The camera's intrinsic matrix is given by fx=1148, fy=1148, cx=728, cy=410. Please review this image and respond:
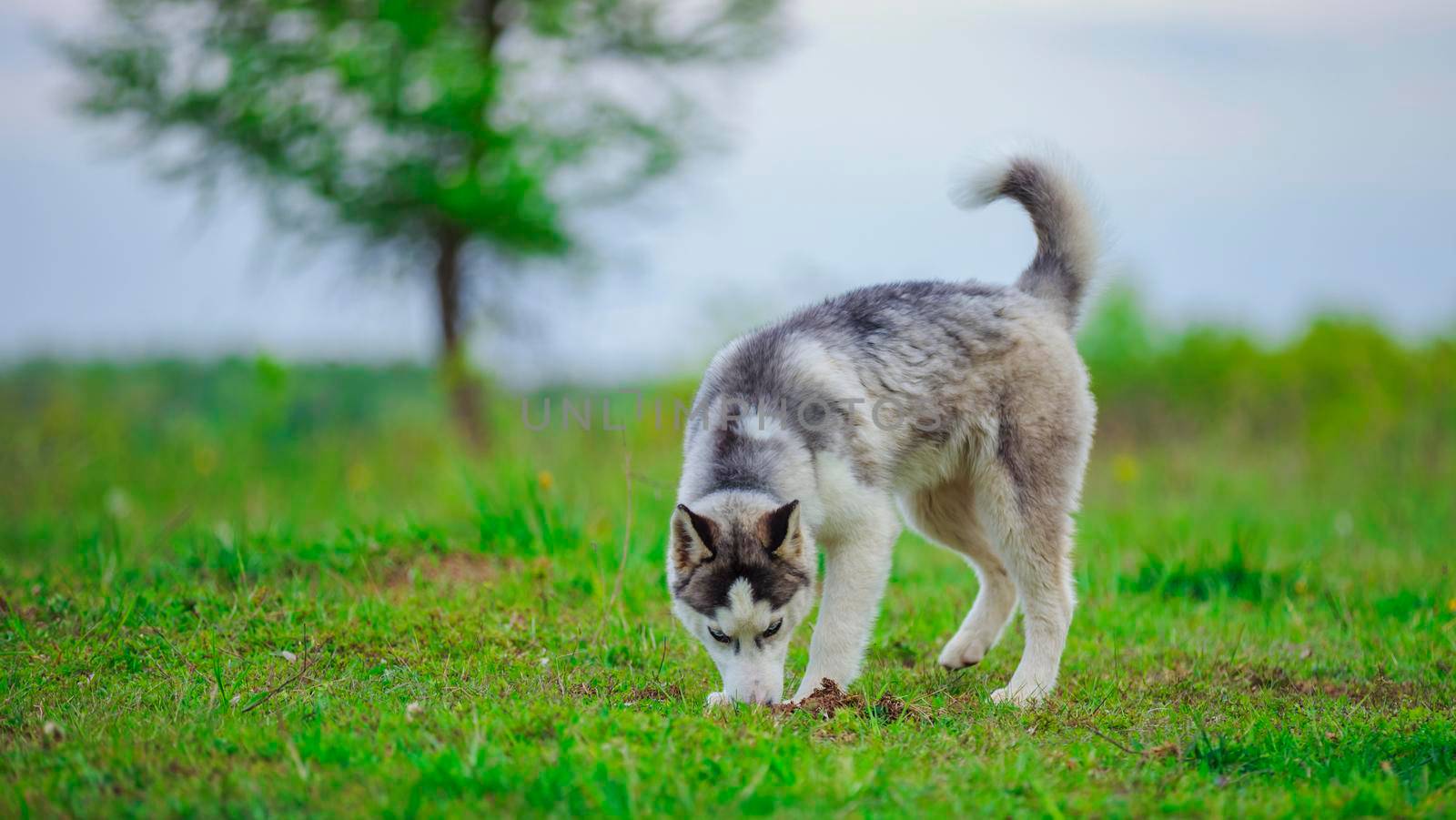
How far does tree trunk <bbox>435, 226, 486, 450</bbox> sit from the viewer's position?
1303cm

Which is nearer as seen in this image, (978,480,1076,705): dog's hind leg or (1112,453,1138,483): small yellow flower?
(978,480,1076,705): dog's hind leg

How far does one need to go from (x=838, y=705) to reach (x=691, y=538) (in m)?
0.86

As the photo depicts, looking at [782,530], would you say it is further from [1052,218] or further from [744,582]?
[1052,218]

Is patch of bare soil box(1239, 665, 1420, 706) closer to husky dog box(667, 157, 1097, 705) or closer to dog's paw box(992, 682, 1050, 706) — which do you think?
husky dog box(667, 157, 1097, 705)

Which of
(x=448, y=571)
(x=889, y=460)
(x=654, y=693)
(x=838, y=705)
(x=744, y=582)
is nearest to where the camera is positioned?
(x=744, y=582)

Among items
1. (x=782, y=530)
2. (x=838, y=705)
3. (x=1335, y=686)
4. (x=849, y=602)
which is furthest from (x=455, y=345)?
(x=1335, y=686)

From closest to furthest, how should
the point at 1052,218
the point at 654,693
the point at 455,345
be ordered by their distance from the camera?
the point at 654,693 → the point at 1052,218 → the point at 455,345

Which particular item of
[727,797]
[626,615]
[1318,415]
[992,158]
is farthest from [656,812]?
[1318,415]

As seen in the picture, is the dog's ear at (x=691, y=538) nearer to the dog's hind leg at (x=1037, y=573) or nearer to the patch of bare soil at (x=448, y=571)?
the dog's hind leg at (x=1037, y=573)

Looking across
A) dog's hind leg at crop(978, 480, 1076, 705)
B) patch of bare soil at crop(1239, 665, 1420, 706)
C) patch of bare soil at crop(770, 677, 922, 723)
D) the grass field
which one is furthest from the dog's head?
patch of bare soil at crop(1239, 665, 1420, 706)

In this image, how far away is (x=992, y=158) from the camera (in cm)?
553

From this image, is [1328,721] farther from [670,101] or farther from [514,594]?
[670,101]

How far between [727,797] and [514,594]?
2718mm

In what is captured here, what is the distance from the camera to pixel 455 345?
521 inches
